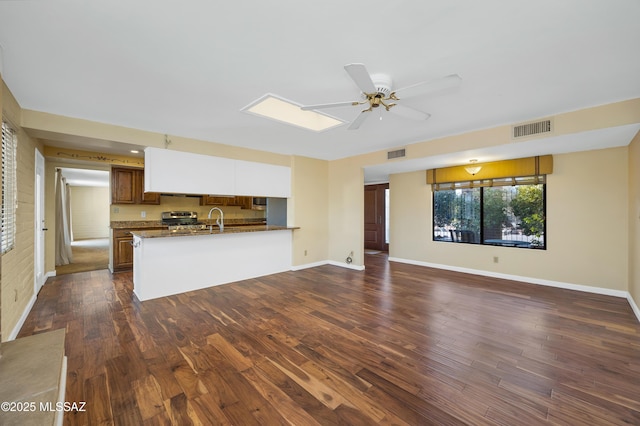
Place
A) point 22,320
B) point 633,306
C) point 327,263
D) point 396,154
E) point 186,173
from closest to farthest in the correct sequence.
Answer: point 22,320, point 633,306, point 186,173, point 396,154, point 327,263

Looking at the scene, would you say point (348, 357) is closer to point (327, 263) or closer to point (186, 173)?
point (186, 173)

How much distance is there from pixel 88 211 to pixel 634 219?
52.2 feet

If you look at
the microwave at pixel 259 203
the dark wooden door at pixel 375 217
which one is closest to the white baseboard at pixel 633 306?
the dark wooden door at pixel 375 217

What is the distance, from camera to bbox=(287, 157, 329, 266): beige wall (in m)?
5.63

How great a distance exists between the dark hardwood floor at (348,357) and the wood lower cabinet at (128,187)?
2182 mm

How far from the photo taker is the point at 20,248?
304 centimetres

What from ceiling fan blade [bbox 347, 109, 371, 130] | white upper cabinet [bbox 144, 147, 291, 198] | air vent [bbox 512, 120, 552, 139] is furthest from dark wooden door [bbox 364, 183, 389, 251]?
ceiling fan blade [bbox 347, 109, 371, 130]

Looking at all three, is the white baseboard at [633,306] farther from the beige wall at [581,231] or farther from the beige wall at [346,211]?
the beige wall at [346,211]

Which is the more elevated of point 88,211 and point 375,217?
point 88,211

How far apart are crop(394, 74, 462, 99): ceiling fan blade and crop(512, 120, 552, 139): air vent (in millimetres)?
2119

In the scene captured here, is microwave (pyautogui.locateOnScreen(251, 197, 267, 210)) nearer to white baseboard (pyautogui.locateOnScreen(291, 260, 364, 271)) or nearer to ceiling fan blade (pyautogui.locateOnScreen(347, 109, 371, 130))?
white baseboard (pyautogui.locateOnScreen(291, 260, 364, 271))

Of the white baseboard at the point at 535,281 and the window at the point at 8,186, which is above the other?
the window at the point at 8,186

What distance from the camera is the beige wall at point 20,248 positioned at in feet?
8.21

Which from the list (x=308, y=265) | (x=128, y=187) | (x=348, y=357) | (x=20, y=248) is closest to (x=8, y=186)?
(x=20, y=248)
